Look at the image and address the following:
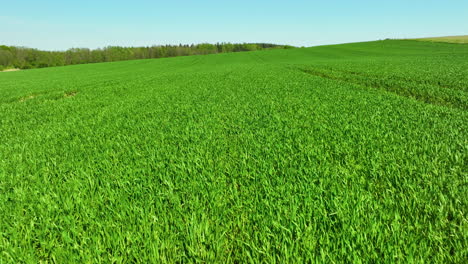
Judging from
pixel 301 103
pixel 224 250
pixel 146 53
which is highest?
pixel 146 53

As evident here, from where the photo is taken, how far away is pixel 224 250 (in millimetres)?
2127

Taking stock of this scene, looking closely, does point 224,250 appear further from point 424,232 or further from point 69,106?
point 69,106

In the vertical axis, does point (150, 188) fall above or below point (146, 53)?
below

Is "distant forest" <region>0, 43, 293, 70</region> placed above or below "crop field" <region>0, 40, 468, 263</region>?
above

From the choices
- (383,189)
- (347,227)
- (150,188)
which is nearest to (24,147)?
(150,188)

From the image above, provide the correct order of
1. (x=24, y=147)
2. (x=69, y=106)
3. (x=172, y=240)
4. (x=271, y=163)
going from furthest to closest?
(x=69, y=106) → (x=24, y=147) → (x=271, y=163) → (x=172, y=240)

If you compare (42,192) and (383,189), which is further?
(42,192)

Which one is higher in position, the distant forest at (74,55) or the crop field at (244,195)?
the distant forest at (74,55)

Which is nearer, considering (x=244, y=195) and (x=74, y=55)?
(x=244, y=195)

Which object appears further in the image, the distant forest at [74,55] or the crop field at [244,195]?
the distant forest at [74,55]

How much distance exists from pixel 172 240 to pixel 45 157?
13.0 feet

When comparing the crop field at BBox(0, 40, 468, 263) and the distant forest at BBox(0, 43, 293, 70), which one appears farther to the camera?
the distant forest at BBox(0, 43, 293, 70)

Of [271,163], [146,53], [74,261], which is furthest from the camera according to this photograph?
[146,53]

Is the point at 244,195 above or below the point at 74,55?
below
